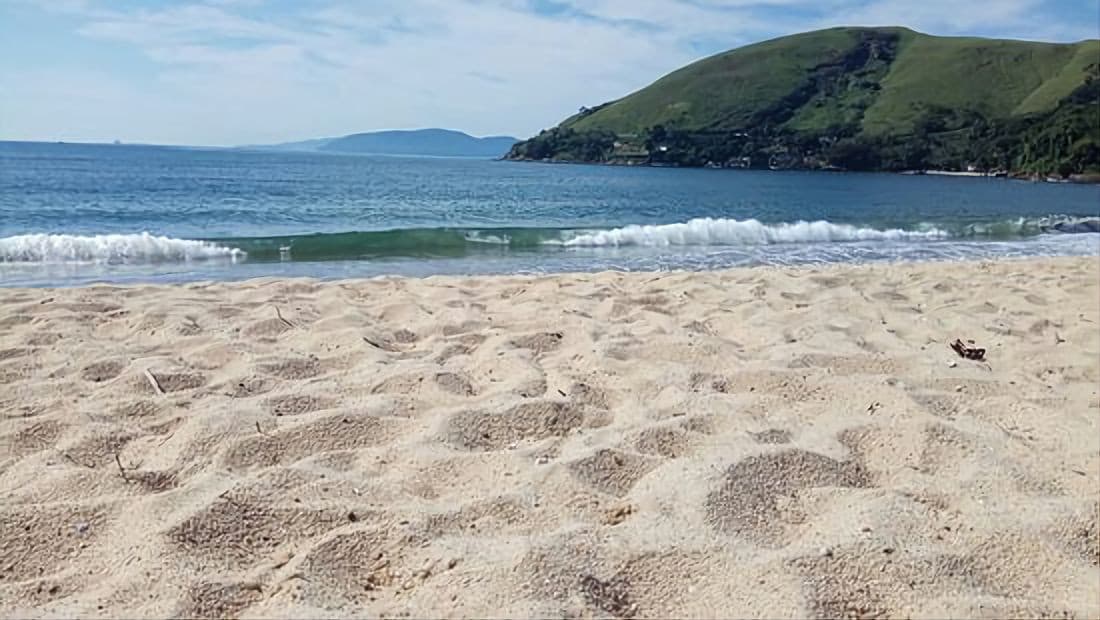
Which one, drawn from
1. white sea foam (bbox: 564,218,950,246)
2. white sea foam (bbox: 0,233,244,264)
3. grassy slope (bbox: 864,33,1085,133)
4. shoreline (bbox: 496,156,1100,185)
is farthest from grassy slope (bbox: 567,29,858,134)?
white sea foam (bbox: 0,233,244,264)

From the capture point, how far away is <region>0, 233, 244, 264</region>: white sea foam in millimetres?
10664

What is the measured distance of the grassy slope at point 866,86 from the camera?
4715 inches

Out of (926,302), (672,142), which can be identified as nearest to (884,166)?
(672,142)

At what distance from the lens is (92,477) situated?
257cm

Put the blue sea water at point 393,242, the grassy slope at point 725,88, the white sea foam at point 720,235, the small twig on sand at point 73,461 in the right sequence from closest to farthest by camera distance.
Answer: the small twig on sand at point 73,461 < the blue sea water at point 393,242 < the white sea foam at point 720,235 < the grassy slope at point 725,88

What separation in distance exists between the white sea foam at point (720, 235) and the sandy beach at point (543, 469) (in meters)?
10.1

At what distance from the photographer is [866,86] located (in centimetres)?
13625

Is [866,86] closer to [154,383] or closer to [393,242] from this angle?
[393,242]

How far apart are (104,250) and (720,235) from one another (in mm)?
10388

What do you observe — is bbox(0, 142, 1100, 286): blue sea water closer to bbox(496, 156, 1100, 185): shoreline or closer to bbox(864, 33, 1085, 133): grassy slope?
bbox(496, 156, 1100, 185): shoreline

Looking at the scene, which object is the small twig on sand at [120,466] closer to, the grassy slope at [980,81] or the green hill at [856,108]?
the green hill at [856,108]

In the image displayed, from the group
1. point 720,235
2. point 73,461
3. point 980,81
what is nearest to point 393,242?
point 720,235

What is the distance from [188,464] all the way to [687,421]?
176 cm

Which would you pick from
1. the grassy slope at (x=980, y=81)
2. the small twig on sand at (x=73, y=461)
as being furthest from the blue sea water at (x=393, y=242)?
the grassy slope at (x=980, y=81)
